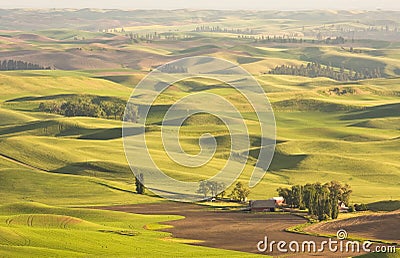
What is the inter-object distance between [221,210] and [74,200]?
1937cm

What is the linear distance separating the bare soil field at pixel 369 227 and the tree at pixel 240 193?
20.7 meters

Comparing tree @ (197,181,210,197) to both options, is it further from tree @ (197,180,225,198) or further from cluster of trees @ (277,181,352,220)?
cluster of trees @ (277,181,352,220)

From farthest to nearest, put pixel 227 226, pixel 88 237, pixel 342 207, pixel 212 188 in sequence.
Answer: pixel 212 188 < pixel 342 207 < pixel 227 226 < pixel 88 237

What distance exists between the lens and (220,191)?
339 feet

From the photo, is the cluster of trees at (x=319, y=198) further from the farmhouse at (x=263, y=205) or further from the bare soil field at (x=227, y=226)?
the farmhouse at (x=263, y=205)

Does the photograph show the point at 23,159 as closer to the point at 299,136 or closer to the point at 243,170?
the point at 243,170

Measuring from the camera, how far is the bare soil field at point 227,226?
2751 inches

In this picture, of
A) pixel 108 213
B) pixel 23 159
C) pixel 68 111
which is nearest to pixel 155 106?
pixel 68 111

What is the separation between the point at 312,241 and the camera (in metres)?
69.1

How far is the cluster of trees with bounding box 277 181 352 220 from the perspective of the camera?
85.6 metres
